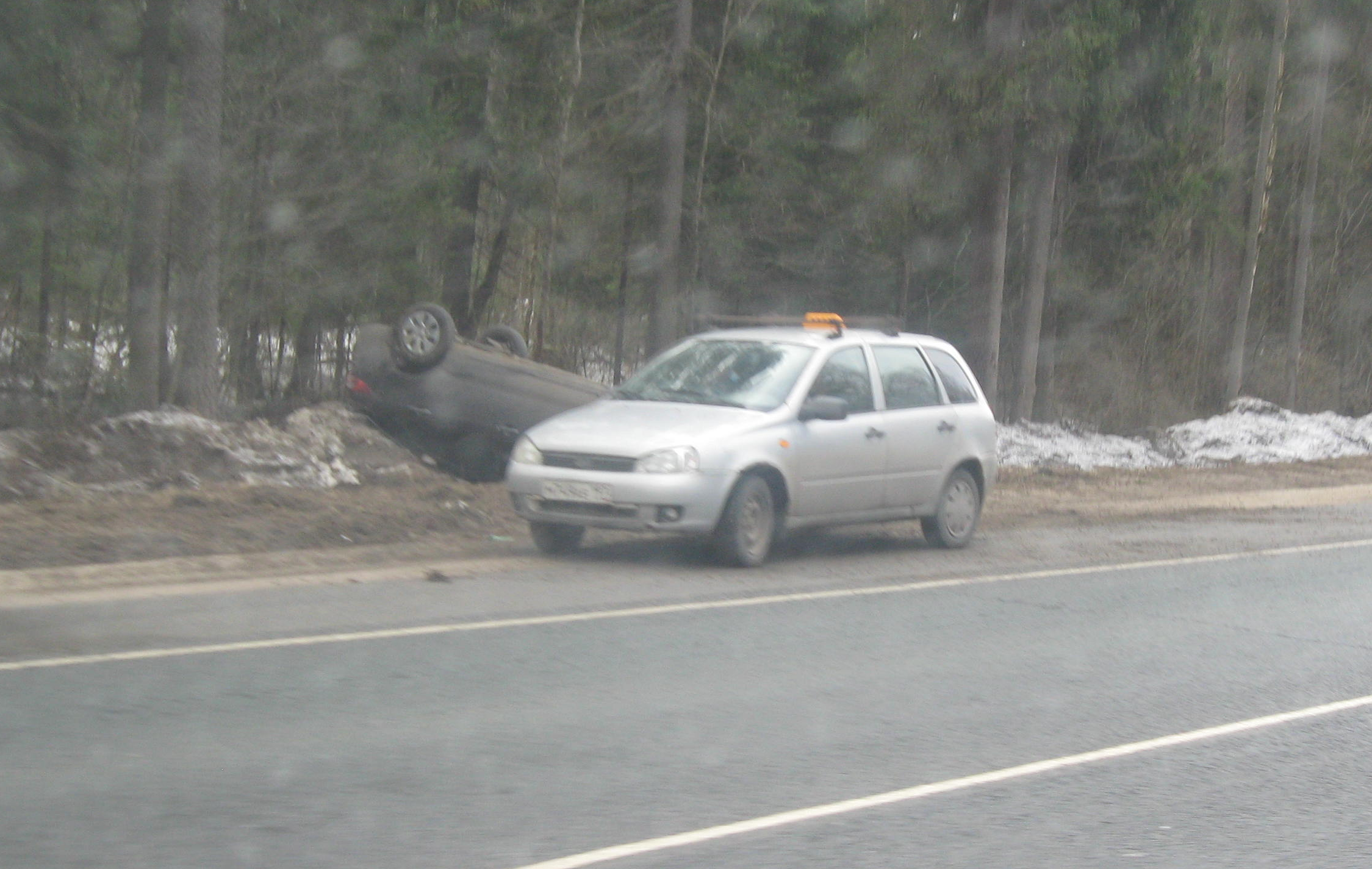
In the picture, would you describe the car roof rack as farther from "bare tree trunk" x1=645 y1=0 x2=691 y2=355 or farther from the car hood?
"bare tree trunk" x1=645 y1=0 x2=691 y2=355

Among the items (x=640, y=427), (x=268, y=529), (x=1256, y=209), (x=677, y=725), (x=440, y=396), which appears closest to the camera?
(x=677, y=725)

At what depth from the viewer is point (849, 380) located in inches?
492

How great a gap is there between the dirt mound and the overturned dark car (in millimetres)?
460

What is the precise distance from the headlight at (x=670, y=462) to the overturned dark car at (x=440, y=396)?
5.36m

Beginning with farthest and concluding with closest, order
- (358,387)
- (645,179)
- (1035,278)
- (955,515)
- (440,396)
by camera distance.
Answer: (645,179)
(1035,278)
(358,387)
(440,396)
(955,515)

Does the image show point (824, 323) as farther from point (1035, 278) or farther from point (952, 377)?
point (1035, 278)

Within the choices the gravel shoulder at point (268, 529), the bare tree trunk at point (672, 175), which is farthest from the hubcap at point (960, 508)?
the bare tree trunk at point (672, 175)

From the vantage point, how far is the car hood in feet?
36.3

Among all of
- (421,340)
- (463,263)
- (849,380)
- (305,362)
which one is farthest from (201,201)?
(305,362)

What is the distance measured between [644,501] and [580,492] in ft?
1.62

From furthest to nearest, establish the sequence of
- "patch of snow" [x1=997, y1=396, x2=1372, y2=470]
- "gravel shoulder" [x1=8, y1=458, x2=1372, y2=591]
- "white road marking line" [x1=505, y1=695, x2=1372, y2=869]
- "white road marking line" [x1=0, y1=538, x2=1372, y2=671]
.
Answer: "patch of snow" [x1=997, y1=396, x2=1372, y2=470] → "gravel shoulder" [x1=8, y1=458, x2=1372, y2=591] → "white road marking line" [x1=0, y1=538, x2=1372, y2=671] → "white road marking line" [x1=505, y1=695, x2=1372, y2=869]

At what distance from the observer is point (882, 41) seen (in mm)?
25844

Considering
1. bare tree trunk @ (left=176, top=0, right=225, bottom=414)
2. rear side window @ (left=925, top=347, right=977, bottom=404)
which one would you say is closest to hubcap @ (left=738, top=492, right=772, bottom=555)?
rear side window @ (left=925, top=347, right=977, bottom=404)

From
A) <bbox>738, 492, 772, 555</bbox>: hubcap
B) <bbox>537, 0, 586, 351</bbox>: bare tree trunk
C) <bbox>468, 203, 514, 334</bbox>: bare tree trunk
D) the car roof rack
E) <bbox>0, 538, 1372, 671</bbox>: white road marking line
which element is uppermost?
<bbox>537, 0, 586, 351</bbox>: bare tree trunk
